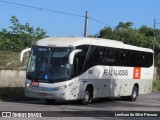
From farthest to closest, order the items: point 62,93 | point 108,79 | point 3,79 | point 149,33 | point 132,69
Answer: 1. point 149,33
2. point 3,79
3. point 132,69
4. point 108,79
5. point 62,93

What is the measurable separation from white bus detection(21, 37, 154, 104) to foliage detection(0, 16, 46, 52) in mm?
18907

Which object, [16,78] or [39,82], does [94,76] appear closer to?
[39,82]

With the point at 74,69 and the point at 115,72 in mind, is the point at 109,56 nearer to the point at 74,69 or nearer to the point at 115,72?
the point at 115,72

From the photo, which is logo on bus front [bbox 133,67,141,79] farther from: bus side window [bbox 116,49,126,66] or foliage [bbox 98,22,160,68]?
foliage [bbox 98,22,160,68]

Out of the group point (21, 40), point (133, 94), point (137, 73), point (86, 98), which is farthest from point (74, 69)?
point (21, 40)

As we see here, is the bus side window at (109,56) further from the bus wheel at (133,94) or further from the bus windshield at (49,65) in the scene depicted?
the bus wheel at (133,94)

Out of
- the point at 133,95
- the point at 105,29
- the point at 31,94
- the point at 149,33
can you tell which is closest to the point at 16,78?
the point at 133,95

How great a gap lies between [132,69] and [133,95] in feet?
6.00

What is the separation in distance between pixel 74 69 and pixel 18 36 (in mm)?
24939

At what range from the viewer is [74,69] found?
2231 centimetres

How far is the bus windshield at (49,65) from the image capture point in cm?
2194

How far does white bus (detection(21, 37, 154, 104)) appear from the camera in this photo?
21969 mm

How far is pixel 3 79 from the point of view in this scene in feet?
103

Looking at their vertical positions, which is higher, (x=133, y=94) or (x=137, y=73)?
(x=137, y=73)
